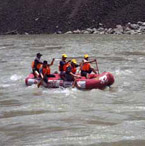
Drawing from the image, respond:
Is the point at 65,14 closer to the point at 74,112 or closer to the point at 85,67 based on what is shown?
the point at 85,67

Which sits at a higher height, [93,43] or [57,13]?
[57,13]

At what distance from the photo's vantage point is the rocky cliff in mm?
45094

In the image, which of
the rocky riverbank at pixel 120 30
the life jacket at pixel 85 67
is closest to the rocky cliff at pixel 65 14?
the rocky riverbank at pixel 120 30

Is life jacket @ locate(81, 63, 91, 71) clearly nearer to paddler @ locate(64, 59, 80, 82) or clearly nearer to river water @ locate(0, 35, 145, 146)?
paddler @ locate(64, 59, 80, 82)

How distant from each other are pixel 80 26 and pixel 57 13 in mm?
4622

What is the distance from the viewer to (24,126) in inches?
447

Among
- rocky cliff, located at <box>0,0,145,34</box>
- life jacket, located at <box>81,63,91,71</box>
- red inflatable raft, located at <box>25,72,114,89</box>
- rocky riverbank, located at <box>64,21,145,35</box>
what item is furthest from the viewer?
rocky cliff, located at <box>0,0,145,34</box>

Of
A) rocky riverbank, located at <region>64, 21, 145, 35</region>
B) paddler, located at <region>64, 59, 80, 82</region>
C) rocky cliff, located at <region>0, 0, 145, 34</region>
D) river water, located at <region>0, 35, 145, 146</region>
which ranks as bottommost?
river water, located at <region>0, 35, 145, 146</region>

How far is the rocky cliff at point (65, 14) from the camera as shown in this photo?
45094 millimetres

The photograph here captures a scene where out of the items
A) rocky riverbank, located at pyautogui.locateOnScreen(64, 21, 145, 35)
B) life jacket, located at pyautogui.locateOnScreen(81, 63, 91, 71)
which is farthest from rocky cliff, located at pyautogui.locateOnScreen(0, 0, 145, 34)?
life jacket, located at pyautogui.locateOnScreen(81, 63, 91, 71)

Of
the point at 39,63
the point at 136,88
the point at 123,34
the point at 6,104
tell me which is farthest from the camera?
the point at 123,34

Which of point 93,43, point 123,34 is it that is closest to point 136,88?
point 93,43

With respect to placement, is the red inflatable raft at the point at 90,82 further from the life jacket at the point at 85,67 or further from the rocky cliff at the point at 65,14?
the rocky cliff at the point at 65,14

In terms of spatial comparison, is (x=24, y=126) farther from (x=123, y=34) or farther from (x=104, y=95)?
(x=123, y=34)
